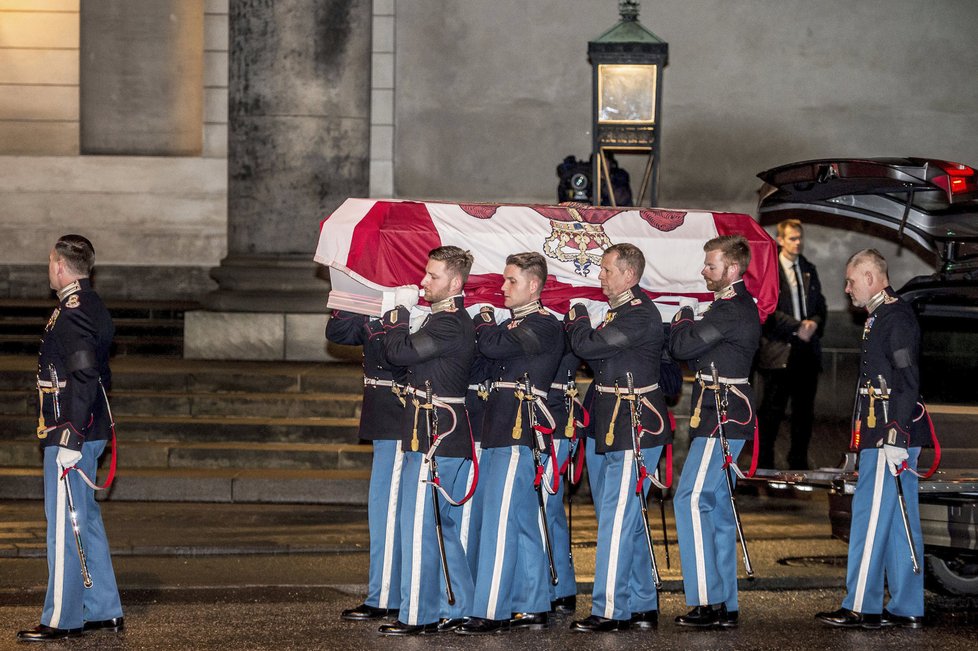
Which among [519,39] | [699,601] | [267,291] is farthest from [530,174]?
[699,601]

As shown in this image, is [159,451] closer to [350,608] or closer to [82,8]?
[350,608]

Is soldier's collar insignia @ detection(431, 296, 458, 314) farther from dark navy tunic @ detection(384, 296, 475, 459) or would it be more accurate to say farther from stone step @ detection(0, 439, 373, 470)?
stone step @ detection(0, 439, 373, 470)

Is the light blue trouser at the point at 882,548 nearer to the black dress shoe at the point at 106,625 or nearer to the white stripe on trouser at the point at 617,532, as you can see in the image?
the white stripe on trouser at the point at 617,532

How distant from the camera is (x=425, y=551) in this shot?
23.2ft

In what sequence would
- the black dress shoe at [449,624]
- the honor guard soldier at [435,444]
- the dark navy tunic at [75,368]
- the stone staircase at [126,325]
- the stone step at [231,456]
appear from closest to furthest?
the dark navy tunic at [75,368], the honor guard soldier at [435,444], the black dress shoe at [449,624], the stone step at [231,456], the stone staircase at [126,325]

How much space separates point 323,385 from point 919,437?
650 centimetres

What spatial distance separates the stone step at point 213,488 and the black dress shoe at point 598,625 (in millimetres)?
3840

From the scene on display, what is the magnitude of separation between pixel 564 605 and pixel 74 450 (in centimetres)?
277

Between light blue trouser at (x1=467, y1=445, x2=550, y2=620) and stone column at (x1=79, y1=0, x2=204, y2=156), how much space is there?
9.69m

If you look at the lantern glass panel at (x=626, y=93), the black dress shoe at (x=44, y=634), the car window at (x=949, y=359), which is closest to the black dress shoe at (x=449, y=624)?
the black dress shoe at (x=44, y=634)

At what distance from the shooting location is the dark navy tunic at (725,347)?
7.47 m

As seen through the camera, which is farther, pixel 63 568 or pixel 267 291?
pixel 267 291

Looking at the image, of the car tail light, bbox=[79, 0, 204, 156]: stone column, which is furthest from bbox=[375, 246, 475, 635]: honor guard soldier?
bbox=[79, 0, 204, 156]: stone column

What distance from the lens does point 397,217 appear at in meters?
7.83
